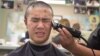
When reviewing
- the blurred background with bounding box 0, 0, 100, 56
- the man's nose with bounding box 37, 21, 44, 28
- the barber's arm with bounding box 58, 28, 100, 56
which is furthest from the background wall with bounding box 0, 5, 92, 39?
the man's nose with bounding box 37, 21, 44, 28

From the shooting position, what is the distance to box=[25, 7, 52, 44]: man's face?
1.15m

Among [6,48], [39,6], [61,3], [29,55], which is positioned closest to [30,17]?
[39,6]

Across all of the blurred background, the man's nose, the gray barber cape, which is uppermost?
the man's nose

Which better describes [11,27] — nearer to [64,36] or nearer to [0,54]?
[0,54]

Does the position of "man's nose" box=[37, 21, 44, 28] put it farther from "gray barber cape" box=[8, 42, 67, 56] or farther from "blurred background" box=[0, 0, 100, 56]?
"blurred background" box=[0, 0, 100, 56]

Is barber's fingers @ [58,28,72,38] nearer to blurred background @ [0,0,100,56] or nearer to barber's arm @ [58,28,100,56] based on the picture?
barber's arm @ [58,28,100,56]

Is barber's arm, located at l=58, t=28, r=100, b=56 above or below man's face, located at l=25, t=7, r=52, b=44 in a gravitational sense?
below

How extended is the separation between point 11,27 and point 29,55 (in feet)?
5.29

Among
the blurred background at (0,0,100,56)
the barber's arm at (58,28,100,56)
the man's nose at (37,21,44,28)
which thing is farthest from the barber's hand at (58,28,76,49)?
the blurred background at (0,0,100,56)

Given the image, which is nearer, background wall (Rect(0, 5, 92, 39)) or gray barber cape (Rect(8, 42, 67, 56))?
gray barber cape (Rect(8, 42, 67, 56))

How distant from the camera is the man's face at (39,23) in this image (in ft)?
3.77

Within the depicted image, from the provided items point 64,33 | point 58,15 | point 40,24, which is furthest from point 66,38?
point 58,15

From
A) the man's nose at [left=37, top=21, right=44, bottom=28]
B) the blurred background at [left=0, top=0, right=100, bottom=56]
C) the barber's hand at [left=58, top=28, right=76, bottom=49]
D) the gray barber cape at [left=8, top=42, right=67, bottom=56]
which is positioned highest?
the man's nose at [left=37, top=21, right=44, bottom=28]

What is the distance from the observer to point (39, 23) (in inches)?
45.4
